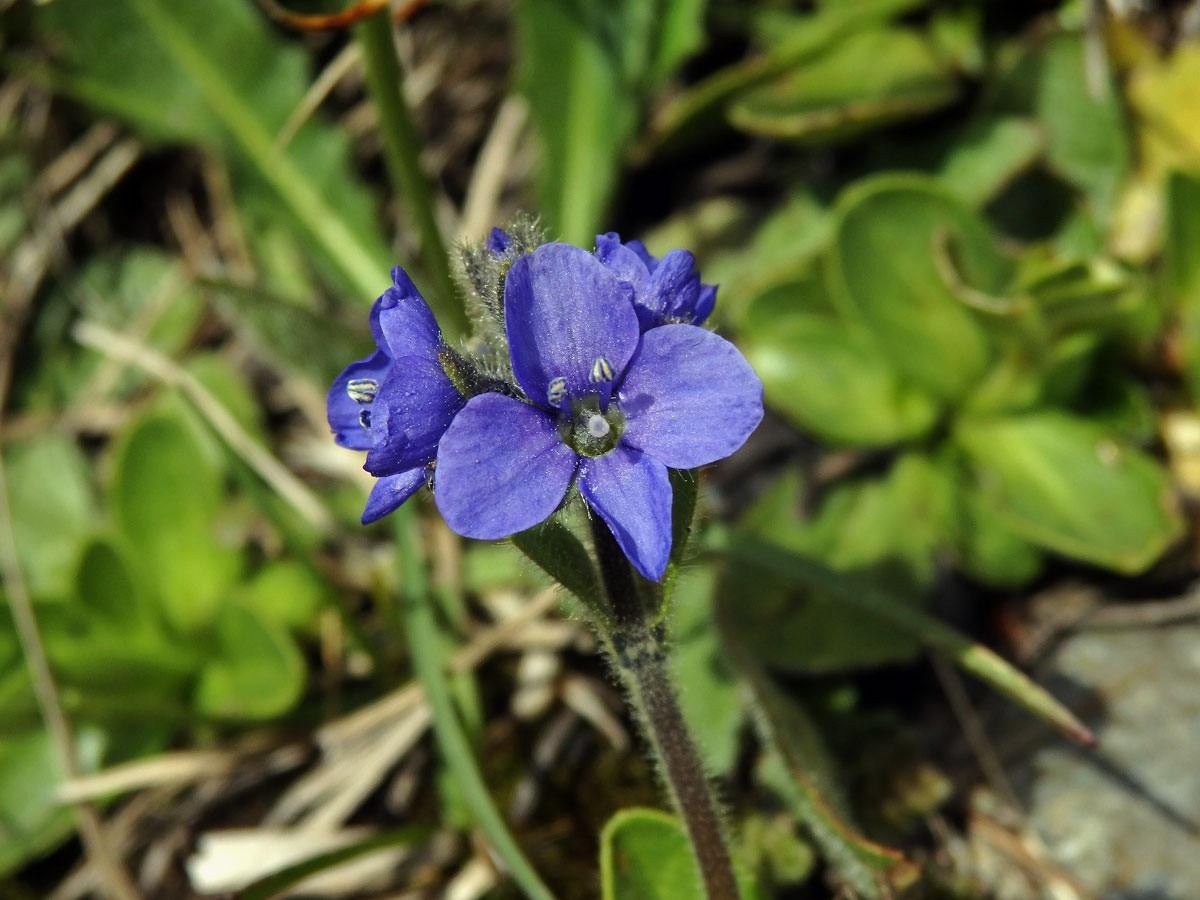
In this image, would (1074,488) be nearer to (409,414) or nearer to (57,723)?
(409,414)

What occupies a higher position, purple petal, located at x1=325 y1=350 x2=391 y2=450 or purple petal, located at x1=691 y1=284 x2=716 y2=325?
purple petal, located at x1=325 y1=350 x2=391 y2=450

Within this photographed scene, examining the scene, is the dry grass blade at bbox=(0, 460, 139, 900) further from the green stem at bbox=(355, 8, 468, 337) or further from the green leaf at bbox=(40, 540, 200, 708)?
the green stem at bbox=(355, 8, 468, 337)

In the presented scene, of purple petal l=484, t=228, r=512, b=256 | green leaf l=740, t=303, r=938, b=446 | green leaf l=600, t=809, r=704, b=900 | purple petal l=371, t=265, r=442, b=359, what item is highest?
purple petal l=371, t=265, r=442, b=359

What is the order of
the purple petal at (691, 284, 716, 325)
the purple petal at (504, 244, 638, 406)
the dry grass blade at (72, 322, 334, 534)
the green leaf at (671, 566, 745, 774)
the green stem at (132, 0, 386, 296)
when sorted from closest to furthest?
the purple petal at (504, 244, 638, 406), the purple petal at (691, 284, 716, 325), the green leaf at (671, 566, 745, 774), the dry grass blade at (72, 322, 334, 534), the green stem at (132, 0, 386, 296)

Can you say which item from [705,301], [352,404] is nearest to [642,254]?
[705,301]

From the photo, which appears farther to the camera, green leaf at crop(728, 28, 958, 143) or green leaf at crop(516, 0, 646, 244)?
green leaf at crop(516, 0, 646, 244)

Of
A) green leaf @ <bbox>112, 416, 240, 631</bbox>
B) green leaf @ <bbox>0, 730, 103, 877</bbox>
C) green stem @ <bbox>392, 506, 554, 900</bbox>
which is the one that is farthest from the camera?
green leaf @ <bbox>112, 416, 240, 631</bbox>

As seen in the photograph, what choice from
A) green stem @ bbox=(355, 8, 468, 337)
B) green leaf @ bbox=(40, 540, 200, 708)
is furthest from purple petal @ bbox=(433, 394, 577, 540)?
green leaf @ bbox=(40, 540, 200, 708)
